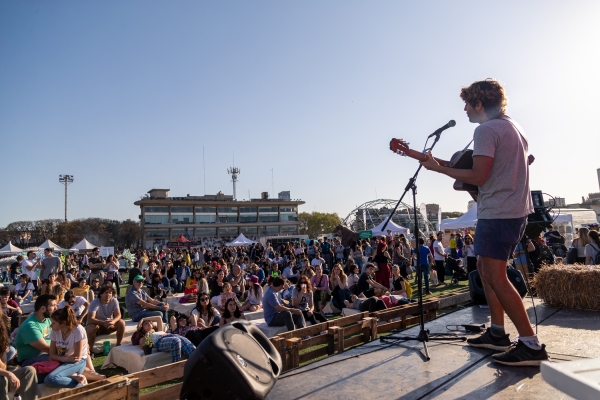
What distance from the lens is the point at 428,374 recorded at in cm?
285

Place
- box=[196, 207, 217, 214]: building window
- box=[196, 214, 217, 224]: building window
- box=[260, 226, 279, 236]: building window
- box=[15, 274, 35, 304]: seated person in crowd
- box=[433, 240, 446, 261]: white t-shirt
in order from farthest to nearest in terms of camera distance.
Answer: box=[260, 226, 279, 236]: building window → box=[196, 207, 217, 214]: building window → box=[196, 214, 217, 224]: building window → box=[433, 240, 446, 261]: white t-shirt → box=[15, 274, 35, 304]: seated person in crowd

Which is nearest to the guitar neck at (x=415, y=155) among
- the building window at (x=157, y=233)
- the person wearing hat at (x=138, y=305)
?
the person wearing hat at (x=138, y=305)

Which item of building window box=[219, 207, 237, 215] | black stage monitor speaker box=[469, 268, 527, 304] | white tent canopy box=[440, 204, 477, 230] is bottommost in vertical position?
black stage monitor speaker box=[469, 268, 527, 304]

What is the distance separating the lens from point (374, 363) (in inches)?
127

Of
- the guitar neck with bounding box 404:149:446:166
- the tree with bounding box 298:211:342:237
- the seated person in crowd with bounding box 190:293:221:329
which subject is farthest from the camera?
the tree with bounding box 298:211:342:237

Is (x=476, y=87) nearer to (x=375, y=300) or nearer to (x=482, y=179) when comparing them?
(x=482, y=179)

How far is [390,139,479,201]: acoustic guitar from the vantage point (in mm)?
3250

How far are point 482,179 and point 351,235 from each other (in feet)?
113

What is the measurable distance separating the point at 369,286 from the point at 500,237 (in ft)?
29.0

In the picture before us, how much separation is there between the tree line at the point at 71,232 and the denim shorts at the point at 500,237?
8884 cm

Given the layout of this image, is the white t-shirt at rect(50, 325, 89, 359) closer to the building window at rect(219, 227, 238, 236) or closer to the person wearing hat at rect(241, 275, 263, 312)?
the person wearing hat at rect(241, 275, 263, 312)

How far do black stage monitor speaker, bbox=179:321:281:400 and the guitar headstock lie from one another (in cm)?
182

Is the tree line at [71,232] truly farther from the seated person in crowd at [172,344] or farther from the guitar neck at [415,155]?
the guitar neck at [415,155]

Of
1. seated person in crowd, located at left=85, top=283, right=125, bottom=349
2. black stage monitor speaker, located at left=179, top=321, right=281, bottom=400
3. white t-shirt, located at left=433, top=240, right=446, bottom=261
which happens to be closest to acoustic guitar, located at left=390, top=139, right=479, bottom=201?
black stage monitor speaker, located at left=179, top=321, right=281, bottom=400
